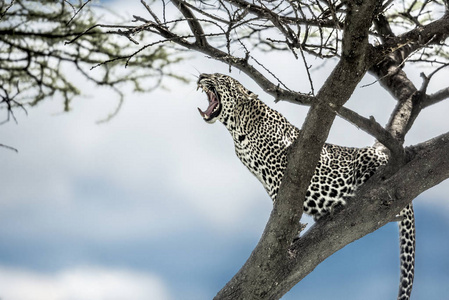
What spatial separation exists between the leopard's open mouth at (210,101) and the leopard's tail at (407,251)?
1.69 meters

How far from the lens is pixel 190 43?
4.67 metres

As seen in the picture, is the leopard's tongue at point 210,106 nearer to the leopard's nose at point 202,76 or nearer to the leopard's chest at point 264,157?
the leopard's nose at point 202,76

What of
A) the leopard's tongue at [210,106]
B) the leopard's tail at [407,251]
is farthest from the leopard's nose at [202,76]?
the leopard's tail at [407,251]

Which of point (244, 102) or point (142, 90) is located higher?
point (142, 90)

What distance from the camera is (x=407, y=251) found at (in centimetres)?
510

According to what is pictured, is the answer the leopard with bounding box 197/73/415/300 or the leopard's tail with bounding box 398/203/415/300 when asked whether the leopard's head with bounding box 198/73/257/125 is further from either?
the leopard's tail with bounding box 398/203/415/300

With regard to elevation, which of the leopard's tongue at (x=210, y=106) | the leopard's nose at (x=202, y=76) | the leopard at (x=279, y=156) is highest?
the leopard's nose at (x=202, y=76)

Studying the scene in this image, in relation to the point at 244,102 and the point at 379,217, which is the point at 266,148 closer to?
the point at 244,102

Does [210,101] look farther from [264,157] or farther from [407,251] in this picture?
[407,251]

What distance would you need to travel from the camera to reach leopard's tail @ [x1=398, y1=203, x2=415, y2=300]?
16.6 ft

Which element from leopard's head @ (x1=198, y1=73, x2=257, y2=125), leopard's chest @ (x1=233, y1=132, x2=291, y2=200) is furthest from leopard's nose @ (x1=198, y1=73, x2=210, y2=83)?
leopard's chest @ (x1=233, y1=132, x2=291, y2=200)

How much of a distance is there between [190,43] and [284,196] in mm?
1316

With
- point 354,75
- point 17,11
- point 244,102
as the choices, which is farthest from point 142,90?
point 354,75

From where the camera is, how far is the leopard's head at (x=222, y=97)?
5.29m
